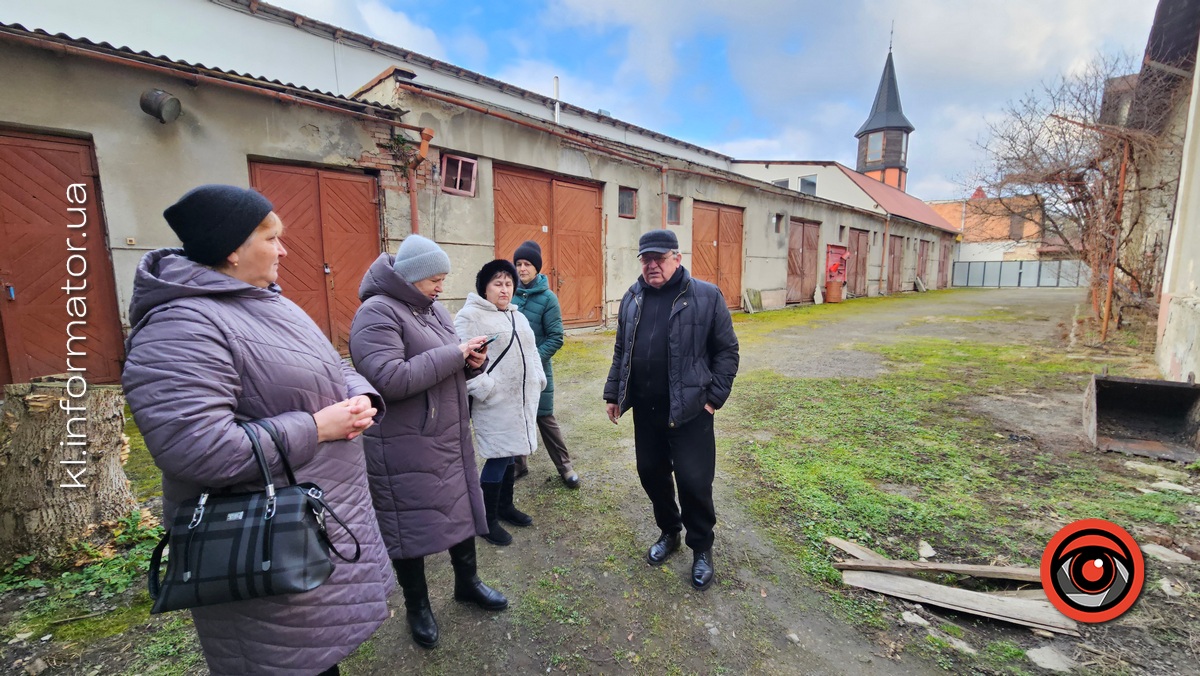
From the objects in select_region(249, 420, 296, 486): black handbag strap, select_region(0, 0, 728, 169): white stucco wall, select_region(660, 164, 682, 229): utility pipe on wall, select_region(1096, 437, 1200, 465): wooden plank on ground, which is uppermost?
select_region(0, 0, 728, 169): white stucco wall

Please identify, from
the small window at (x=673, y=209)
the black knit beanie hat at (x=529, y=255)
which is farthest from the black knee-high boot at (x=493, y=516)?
the small window at (x=673, y=209)

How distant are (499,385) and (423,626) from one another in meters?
1.28

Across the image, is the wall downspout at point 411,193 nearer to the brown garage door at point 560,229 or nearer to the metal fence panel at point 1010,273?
the brown garage door at point 560,229

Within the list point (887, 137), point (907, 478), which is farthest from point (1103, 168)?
point (887, 137)

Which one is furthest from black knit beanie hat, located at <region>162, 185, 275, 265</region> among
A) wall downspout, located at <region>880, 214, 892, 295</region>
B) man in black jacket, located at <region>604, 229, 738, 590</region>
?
wall downspout, located at <region>880, 214, 892, 295</region>

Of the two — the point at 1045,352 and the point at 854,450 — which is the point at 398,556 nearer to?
the point at 854,450

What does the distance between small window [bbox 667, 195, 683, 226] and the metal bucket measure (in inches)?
385

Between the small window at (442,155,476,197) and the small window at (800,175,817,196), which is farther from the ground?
the small window at (800,175,817,196)

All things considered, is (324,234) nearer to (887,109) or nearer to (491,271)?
(491,271)

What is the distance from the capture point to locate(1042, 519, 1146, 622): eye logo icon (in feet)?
7.57

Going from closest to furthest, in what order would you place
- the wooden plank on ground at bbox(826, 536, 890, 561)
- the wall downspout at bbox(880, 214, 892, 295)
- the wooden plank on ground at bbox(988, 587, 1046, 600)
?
1. the wooden plank on ground at bbox(988, 587, 1046, 600)
2. the wooden plank on ground at bbox(826, 536, 890, 561)
3. the wall downspout at bbox(880, 214, 892, 295)

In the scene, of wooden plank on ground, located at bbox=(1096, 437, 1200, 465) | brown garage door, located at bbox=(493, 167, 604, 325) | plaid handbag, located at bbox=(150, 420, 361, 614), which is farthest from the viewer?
brown garage door, located at bbox=(493, 167, 604, 325)

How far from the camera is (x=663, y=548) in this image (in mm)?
2889

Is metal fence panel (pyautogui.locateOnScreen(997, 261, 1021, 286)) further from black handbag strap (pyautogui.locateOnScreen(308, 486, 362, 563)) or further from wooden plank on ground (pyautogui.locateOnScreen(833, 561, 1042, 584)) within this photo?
black handbag strap (pyautogui.locateOnScreen(308, 486, 362, 563))
